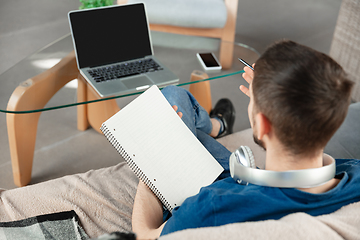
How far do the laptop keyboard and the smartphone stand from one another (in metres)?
0.21

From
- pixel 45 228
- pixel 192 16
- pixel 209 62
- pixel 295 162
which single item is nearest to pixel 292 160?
pixel 295 162

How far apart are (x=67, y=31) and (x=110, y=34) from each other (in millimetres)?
1523

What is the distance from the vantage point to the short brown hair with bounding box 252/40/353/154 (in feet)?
2.04

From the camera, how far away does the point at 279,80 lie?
0.64 m

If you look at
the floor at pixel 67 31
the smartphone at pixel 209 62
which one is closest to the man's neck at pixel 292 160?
the smartphone at pixel 209 62

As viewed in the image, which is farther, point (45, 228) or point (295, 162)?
point (45, 228)

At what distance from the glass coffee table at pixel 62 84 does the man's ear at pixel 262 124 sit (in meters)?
0.78

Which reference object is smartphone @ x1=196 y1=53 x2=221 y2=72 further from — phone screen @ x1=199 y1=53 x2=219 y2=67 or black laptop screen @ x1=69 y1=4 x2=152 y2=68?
black laptop screen @ x1=69 y1=4 x2=152 y2=68

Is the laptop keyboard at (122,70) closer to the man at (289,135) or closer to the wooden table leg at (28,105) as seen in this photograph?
the wooden table leg at (28,105)

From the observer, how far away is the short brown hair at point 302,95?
622 mm

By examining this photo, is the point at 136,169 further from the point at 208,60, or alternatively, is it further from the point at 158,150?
the point at 208,60

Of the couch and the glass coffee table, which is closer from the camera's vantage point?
the couch

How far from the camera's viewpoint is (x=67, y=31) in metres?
2.89

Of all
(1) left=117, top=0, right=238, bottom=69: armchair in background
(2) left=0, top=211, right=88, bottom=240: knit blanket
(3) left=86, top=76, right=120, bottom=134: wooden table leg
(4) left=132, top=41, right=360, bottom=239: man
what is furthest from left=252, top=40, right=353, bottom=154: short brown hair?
(1) left=117, top=0, right=238, bottom=69: armchair in background
